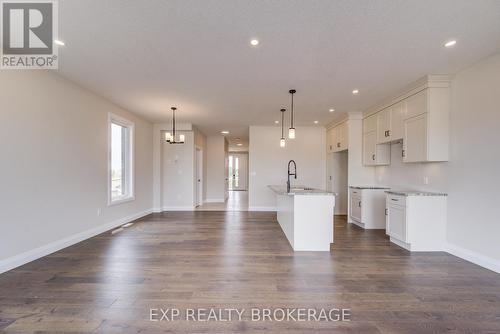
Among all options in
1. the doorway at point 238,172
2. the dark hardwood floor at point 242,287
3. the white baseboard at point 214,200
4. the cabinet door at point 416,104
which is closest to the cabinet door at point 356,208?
the dark hardwood floor at point 242,287

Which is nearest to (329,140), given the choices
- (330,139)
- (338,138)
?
(330,139)

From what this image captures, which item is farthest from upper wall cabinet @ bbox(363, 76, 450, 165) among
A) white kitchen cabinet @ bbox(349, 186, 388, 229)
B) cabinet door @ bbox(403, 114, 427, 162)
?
white kitchen cabinet @ bbox(349, 186, 388, 229)

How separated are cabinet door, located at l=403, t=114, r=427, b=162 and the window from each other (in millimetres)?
5688

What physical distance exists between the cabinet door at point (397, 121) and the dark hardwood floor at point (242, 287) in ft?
6.55

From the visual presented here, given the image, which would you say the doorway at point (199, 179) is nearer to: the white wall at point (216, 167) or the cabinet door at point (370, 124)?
the white wall at point (216, 167)

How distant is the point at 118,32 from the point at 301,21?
73.3 inches

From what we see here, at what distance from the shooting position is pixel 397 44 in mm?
2553

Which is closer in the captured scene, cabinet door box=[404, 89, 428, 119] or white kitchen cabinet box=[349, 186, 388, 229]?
cabinet door box=[404, 89, 428, 119]

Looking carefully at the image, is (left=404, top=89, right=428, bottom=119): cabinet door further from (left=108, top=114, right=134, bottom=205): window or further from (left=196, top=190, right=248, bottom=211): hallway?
(left=108, top=114, right=134, bottom=205): window

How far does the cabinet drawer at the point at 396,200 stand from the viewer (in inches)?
144

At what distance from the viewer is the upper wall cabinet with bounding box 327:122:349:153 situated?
5.84 metres

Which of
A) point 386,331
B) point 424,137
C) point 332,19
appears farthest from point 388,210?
point 332,19

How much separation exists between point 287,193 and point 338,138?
333cm

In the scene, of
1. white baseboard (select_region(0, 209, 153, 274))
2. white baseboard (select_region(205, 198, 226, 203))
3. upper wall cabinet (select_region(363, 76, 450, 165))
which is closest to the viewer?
white baseboard (select_region(0, 209, 153, 274))
